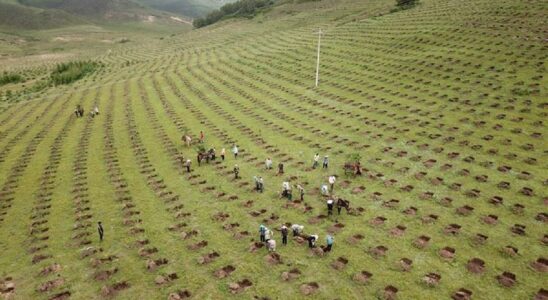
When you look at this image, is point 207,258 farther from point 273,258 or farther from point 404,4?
point 404,4

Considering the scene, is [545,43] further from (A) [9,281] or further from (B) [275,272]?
(A) [9,281]

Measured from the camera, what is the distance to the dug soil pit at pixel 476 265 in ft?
87.7

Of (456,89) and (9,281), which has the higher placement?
(456,89)

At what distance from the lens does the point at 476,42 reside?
284 ft

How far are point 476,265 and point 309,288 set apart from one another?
38.8 feet

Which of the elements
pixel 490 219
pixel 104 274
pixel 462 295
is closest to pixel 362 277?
pixel 462 295

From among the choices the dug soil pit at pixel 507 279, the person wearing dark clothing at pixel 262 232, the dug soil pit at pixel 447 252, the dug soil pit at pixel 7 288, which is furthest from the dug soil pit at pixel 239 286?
the dug soil pit at pixel 507 279

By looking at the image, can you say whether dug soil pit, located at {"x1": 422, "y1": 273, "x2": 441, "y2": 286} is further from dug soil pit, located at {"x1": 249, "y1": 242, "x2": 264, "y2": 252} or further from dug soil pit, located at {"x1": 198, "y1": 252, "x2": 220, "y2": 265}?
dug soil pit, located at {"x1": 198, "y1": 252, "x2": 220, "y2": 265}

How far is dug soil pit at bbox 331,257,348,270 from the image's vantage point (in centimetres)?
2823

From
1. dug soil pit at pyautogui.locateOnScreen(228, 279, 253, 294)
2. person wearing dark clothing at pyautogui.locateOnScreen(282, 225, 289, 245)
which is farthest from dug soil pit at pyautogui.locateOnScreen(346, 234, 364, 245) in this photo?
dug soil pit at pyautogui.locateOnScreen(228, 279, 253, 294)

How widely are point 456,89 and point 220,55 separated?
86.5 metres

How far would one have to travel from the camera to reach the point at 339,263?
28.7 meters

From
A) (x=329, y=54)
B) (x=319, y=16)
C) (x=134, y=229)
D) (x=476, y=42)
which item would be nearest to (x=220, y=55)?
(x=329, y=54)

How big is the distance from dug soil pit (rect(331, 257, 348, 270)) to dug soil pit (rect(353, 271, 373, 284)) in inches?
54.5
